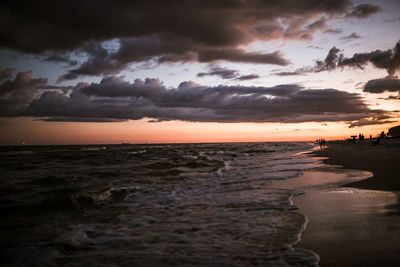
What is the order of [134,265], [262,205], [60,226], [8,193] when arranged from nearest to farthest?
[134,265], [60,226], [262,205], [8,193]

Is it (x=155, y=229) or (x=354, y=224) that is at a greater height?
(x=354, y=224)

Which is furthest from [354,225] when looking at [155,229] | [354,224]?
[155,229]

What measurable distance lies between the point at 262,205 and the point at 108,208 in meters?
4.73

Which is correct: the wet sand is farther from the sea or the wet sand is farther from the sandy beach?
the sea

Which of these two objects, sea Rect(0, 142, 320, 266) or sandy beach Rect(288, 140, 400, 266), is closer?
sandy beach Rect(288, 140, 400, 266)

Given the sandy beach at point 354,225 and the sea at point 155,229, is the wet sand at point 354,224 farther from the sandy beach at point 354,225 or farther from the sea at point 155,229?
the sea at point 155,229

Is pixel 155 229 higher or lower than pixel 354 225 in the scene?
lower

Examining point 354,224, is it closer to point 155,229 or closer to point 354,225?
point 354,225

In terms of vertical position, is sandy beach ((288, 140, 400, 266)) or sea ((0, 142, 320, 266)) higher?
sandy beach ((288, 140, 400, 266))

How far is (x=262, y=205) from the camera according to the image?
7.21m

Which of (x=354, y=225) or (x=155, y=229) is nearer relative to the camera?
(x=354, y=225)

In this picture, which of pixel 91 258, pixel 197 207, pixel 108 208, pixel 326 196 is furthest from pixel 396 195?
pixel 108 208

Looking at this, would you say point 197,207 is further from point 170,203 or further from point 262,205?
point 262,205

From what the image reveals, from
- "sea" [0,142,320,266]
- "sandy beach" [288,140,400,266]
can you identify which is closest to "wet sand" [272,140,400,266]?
"sandy beach" [288,140,400,266]
